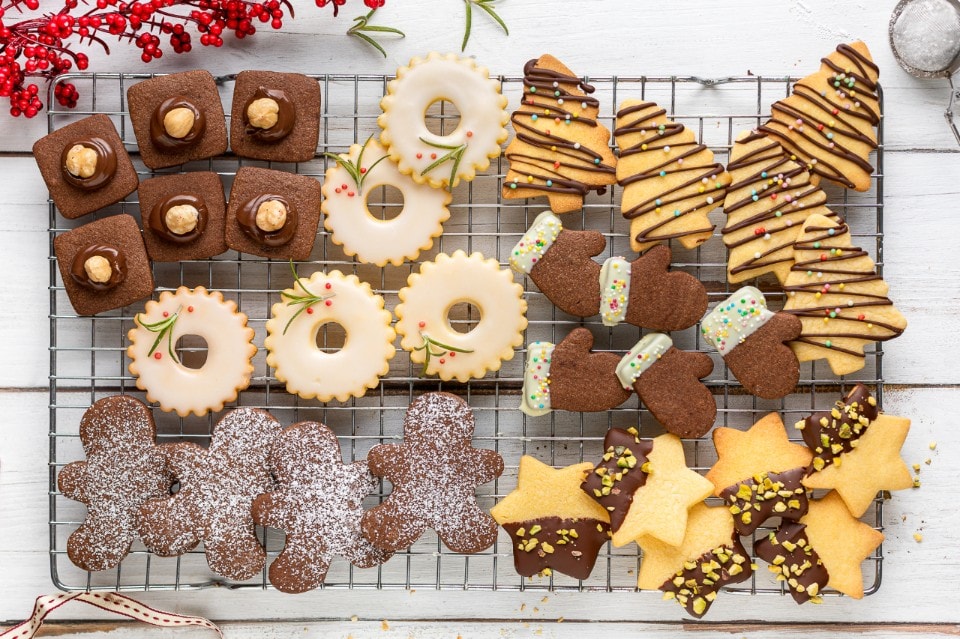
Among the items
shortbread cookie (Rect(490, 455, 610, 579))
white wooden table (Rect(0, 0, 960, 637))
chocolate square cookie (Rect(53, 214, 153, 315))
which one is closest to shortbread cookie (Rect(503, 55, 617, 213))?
white wooden table (Rect(0, 0, 960, 637))

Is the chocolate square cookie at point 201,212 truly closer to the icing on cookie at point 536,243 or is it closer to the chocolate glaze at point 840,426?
the icing on cookie at point 536,243

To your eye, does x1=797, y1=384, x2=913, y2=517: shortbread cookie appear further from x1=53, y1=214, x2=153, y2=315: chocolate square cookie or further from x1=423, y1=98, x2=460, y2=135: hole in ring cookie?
x1=53, y1=214, x2=153, y2=315: chocolate square cookie

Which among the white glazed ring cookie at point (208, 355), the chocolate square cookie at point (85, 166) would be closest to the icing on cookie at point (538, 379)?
the white glazed ring cookie at point (208, 355)

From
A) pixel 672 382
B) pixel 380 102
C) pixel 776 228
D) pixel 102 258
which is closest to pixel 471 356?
pixel 672 382

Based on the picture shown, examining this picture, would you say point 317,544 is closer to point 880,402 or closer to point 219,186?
point 219,186

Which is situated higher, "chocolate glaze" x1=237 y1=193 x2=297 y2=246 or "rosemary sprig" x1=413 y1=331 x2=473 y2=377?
"chocolate glaze" x1=237 y1=193 x2=297 y2=246

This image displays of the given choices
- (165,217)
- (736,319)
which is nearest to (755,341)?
(736,319)

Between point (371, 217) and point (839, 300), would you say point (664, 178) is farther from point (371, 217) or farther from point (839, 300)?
point (371, 217)
